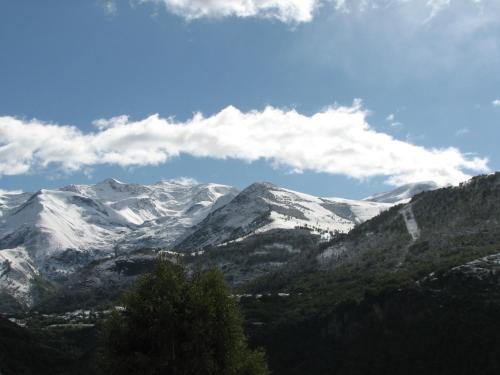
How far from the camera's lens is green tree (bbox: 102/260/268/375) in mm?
50031

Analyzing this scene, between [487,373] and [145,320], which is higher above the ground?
[145,320]

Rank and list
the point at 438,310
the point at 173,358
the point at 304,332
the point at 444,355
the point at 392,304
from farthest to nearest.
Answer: the point at 304,332 → the point at 392,304 → the point at 438,310 → the point at 444,355 → the point at 173,358

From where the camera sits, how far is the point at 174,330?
50.9 metres

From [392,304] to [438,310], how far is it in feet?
69.3

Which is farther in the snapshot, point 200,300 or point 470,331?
point 470,331

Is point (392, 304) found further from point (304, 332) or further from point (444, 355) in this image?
point (444, 355)

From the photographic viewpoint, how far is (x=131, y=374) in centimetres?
5003

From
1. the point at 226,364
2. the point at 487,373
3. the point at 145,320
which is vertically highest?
the point at 145,320

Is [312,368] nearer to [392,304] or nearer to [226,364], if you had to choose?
[392,304]

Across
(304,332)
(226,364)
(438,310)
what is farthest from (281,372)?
(226,364)

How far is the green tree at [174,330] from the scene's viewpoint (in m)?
50.0

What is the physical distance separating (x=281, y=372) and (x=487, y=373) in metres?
63.5

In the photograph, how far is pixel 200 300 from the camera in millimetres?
52188

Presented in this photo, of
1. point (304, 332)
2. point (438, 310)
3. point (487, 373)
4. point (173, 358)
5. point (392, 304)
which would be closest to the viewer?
point (173, 358)
